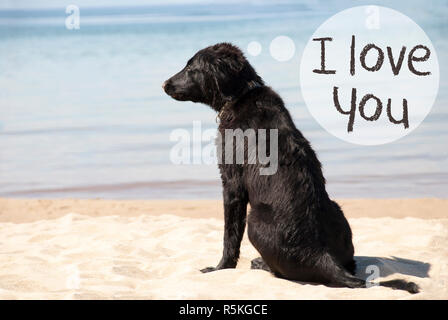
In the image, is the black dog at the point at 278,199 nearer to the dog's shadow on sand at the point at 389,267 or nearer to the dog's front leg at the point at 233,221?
the dog's front leg at the point at 233,221

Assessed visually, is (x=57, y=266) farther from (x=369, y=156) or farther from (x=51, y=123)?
(x=51, y=123)

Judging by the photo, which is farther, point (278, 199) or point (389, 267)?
point (389, 267)

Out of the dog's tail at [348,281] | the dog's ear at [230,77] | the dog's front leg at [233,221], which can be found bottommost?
the dog's tail at [348,281]

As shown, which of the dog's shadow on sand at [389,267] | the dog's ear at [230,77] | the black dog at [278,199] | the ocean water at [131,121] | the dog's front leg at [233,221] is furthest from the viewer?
the ocean water at [131,121]

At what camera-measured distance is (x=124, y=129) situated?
45.1 ft

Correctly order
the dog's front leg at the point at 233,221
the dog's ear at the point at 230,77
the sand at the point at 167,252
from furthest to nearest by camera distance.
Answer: the dog's ear at the point at 230,77, the dog's front leg at the point at 233,221, the sand at the point at 167,252

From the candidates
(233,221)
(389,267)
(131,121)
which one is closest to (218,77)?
(233,221)

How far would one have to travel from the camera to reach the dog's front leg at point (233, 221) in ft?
16.2

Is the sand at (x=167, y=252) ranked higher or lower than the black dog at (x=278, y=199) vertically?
lower

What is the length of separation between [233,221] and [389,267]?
1291mm

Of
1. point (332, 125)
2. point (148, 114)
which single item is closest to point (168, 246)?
point (332, 125)

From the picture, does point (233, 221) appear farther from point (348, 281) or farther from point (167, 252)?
point (167, 252)

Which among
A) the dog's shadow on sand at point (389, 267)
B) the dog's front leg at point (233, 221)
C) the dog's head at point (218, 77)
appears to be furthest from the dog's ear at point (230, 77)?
the dog's shadow on sand at point (389, 267)

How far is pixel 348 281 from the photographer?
14.6 ft
